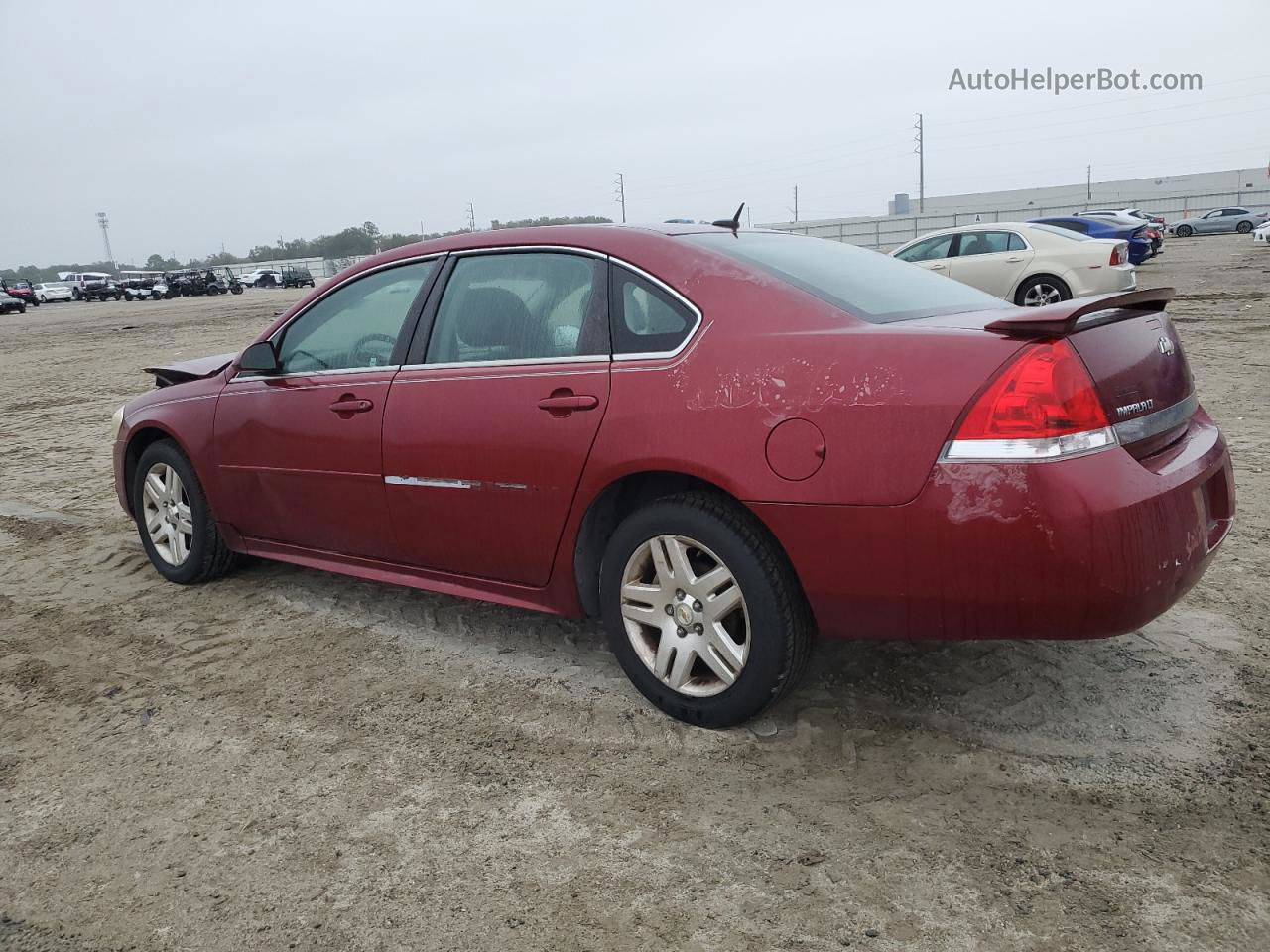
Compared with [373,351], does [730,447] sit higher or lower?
lower

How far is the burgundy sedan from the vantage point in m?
2.49

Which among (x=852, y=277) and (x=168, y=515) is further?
(x=168, y=515)

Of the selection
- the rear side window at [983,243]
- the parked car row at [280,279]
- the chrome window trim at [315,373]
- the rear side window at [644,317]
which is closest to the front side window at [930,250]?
the rear side window at [983,243]

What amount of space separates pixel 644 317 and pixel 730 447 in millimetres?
589

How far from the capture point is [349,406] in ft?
12.7

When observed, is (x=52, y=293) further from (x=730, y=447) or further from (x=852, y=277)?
(x=730, y=447)

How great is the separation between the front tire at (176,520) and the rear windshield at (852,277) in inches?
109

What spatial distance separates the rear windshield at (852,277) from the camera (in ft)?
10.0

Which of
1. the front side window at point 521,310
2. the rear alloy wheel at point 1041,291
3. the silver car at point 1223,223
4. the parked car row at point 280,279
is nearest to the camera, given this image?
the front side window at point 521,310

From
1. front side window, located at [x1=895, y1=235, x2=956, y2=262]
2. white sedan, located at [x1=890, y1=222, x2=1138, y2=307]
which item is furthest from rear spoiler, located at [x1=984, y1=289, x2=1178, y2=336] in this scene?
front side window, located at [x1=895, y1=235, x2=956, y2=262]

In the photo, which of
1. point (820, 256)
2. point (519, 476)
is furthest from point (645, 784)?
point (820, 256)

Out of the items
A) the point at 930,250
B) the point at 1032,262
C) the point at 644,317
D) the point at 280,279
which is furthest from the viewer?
the point at 280,279

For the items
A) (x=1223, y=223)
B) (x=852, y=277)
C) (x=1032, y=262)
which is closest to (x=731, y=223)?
(x=852, y=277)

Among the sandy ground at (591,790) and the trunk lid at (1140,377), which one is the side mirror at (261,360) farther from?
the trunk lid at (1140,377)
